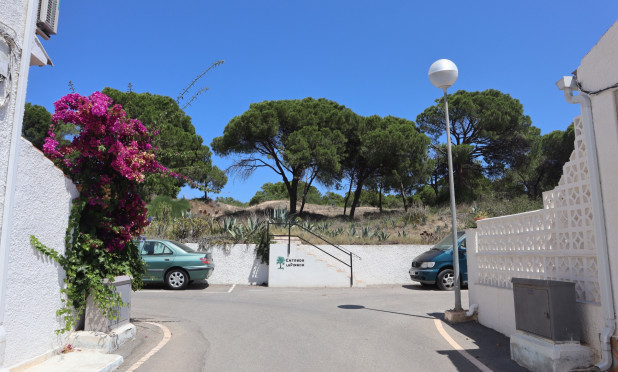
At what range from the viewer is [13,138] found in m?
4.57

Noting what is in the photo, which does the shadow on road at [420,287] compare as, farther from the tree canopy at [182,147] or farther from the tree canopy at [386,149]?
the tree canopy at [386,149]

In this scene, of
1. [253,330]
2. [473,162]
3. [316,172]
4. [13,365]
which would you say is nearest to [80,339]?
[13,365]

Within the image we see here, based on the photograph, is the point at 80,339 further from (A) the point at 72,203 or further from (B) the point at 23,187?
(B) the point at 23,187

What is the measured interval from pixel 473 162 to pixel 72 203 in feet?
101

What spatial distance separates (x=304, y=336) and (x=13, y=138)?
5.04 meters

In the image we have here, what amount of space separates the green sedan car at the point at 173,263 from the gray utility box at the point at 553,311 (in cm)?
1022

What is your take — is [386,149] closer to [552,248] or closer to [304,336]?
[304,336]

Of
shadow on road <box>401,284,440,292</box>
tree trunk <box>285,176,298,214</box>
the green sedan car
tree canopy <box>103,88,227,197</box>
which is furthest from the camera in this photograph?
tree trunk <box>285,176,298,214</box>

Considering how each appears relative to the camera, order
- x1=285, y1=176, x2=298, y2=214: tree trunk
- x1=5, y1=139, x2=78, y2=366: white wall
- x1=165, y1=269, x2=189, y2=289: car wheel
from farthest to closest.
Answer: x1=285, y1=176, x2=298, y2=214: tree trunk
x1=165, y1=269, x2=189, y2=289: car wheel
x1=5, y1=139, x2=78, y2=366: white wall

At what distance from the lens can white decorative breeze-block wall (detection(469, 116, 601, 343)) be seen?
5.03 meters

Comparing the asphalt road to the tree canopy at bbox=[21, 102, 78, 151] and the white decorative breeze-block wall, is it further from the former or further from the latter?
the tree canopy at bbox=[21, 102, 78, 151]

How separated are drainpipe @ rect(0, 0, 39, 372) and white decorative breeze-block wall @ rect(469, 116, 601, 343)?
6.44 m

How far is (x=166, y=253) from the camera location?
13305 millimetres

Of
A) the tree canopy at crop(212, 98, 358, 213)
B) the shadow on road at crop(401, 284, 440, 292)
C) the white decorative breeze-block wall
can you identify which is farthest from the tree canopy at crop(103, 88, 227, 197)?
the white decorative breeze-block wall
